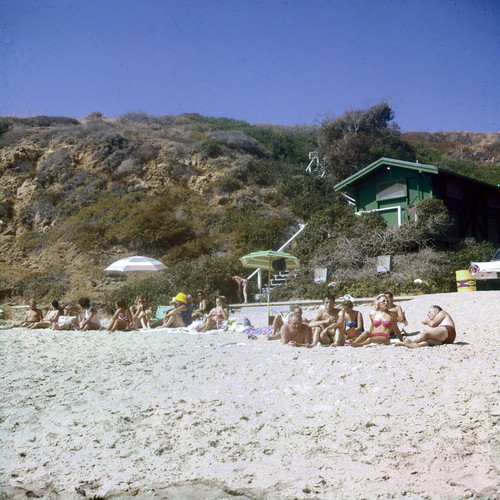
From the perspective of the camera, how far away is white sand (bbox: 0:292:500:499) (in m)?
3.84

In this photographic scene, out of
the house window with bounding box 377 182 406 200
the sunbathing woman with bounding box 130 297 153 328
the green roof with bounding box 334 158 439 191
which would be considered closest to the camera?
the sunbathing woman with bounding box 130 297 153 328

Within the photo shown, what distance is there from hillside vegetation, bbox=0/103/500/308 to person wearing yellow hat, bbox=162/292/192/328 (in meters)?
4.82

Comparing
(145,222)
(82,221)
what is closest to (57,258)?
(82,221)

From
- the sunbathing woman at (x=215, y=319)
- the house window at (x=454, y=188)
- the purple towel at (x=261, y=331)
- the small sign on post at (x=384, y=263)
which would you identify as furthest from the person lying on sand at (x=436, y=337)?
the house window at (x=454, y=188)

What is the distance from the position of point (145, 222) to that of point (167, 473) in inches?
750

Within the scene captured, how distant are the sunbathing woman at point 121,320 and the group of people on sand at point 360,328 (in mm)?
4768

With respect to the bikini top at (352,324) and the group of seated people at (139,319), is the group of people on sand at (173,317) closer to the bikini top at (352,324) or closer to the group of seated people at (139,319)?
the group of seated people at (139,319)

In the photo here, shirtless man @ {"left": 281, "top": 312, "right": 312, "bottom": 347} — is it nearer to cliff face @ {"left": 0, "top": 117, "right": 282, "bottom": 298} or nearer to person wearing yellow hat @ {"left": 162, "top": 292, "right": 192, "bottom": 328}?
person wearing yellow hat @ {"left": 162, "top": 292, "right": 192, "bottom": 328}

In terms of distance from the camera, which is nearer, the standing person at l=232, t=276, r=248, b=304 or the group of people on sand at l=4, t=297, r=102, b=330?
the group of people on sand at l=4, t=297, r=102, b=330

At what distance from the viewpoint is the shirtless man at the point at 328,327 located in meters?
7.55

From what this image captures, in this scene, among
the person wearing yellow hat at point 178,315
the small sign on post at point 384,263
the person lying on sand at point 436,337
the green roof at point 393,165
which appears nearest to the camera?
the person lying on sand at point 436,337

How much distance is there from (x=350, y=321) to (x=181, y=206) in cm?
1765

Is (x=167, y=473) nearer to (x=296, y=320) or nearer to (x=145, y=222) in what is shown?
(x=296, y=320)

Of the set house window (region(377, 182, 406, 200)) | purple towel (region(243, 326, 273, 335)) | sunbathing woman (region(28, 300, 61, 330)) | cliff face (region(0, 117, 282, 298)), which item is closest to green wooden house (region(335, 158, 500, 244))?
house window (region(377, 182, 406, 200))
